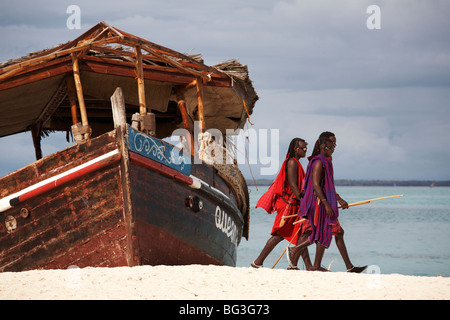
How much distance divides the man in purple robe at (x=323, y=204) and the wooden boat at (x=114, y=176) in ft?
4.66

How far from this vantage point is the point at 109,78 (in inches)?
344

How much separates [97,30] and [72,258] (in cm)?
291

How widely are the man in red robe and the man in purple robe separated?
354 millimetres

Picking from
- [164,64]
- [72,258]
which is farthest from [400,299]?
[164,64]

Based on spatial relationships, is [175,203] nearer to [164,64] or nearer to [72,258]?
[72,258]

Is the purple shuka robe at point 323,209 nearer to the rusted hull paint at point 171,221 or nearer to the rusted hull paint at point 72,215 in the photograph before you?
the rusted hull paint at point 171,221

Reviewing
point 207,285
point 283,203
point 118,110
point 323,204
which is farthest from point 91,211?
point 323,204

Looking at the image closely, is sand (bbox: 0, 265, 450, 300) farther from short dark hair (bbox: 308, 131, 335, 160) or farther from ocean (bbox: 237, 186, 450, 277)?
ocean (bbox: 237, 186, 450, 277)

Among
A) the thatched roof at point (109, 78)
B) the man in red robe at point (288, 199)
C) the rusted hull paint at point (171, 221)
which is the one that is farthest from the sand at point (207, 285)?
the thatched roof at point (109, 78)

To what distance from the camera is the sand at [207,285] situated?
5734mm

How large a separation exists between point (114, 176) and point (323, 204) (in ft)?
7.78

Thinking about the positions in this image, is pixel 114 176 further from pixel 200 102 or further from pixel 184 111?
pixel 184 111

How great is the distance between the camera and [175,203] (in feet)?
25.8

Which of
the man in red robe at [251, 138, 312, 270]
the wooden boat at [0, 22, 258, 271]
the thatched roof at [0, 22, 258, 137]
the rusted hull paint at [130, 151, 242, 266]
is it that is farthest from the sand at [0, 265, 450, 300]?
the thatched roof at [0, 22, 258, 137]
